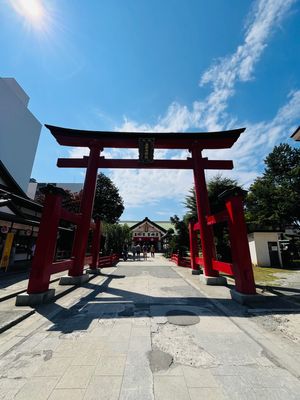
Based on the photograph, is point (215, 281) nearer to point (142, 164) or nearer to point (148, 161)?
point (148, 161)

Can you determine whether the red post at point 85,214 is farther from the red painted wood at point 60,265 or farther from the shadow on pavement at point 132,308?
the shadow on pavement at point 132,308

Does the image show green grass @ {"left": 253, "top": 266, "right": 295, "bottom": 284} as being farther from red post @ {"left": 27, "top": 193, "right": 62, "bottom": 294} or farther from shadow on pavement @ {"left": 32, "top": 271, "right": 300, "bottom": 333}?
red post @ {"left": 27, "top": 193, "right": 62, "bottom": 294}

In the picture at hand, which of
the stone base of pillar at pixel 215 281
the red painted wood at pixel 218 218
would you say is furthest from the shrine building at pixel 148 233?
the red painted wood at pixel 218 218

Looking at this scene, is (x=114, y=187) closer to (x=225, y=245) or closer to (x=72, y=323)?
(x=225, y=245)

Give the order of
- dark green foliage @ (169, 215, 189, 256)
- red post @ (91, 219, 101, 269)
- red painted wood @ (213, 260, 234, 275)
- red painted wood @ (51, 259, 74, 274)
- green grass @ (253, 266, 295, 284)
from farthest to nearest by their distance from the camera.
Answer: dark green foliage @ (169, 215, 189, 256)
red post @ (91, 219, 101, 269)
green grass @ (253, 266, 295, 284)
red painted wood @ (213, 260, 234, 275)
red painted wood @ (51, 259, 74, 274)

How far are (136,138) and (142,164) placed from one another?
50.9 inches

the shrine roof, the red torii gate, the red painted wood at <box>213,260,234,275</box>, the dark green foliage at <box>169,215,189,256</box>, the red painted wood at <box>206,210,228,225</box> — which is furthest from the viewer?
the dark green foliage at <box>169,215,189,256</box>

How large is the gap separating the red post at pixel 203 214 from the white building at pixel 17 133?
19225 mm

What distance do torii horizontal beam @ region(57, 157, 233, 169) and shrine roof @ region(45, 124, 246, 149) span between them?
2.47 feet

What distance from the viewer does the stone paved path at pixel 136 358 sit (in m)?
2.41

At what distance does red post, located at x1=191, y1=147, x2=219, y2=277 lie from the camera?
8.95 meters

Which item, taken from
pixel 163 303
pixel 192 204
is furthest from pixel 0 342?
pixel 192 204

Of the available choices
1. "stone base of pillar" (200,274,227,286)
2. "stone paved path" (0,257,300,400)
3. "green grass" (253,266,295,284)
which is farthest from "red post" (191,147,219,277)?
"stone paved path" (0,257,300,400)

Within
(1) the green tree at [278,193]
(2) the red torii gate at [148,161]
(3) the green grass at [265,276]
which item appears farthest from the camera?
(1) the green tree at [278,193]
